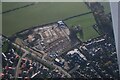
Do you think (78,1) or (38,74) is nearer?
(38,74)

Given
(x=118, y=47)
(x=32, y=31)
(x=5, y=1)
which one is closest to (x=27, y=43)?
(x=32, y=31)

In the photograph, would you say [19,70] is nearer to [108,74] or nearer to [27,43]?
[27,43]

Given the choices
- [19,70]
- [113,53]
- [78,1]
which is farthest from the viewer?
[78,1]

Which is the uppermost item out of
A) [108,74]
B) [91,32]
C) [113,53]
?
[91,32]

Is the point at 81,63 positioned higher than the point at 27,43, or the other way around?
the point at 27,43

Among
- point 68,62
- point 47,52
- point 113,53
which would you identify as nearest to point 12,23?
point 47,52

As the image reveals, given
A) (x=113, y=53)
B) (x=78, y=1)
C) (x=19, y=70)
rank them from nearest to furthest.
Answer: (x=19, y=70) → (x=113, y=53) → (x=78, y=1)

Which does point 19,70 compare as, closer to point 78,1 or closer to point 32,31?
point 32,31
